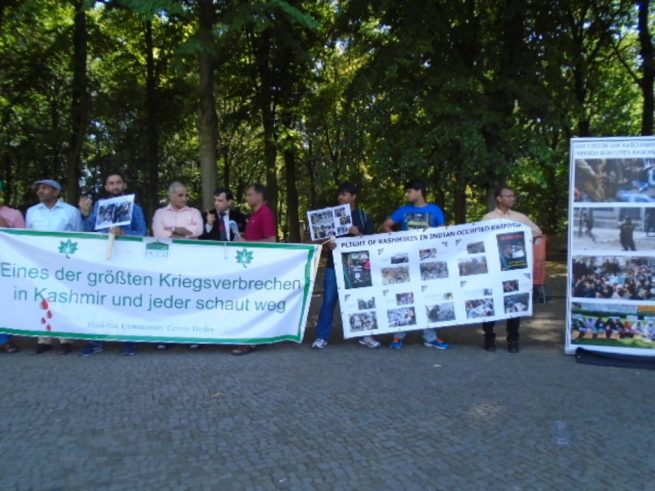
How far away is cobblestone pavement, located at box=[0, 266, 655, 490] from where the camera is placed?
3533mm

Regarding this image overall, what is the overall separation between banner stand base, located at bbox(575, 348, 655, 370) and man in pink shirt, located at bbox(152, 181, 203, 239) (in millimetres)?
4592

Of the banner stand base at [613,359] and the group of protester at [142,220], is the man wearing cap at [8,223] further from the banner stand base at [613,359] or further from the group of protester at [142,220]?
the banner stand base at [613,359]

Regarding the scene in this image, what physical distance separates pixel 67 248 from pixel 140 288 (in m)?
0.92

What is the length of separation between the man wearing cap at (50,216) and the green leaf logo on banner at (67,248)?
0.25 metres

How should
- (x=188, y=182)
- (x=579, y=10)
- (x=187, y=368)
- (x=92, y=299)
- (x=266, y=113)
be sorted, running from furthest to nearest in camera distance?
1. (x=188, y=182)
2. (x=266, y=113)
3. (x=579, y=10)
4. (x=92, y=299)
5. (x=187, y=368)

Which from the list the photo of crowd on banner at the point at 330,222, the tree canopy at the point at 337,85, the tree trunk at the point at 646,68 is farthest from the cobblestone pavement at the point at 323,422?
the tree trunk at the point at 646,68

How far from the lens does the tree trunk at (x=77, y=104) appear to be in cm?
1460

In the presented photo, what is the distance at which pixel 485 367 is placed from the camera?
5988 millimetres

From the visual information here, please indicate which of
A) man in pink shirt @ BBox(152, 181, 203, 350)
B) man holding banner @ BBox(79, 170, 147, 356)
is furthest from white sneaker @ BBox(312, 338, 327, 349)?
man holding banner @ BBox(79, 170, 147, 356)

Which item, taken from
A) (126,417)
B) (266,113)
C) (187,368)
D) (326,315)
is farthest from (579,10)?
(126,417)

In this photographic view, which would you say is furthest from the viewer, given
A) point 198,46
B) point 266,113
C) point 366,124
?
point 266,113

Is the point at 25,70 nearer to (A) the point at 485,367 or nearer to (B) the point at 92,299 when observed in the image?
(B) the point at 92,299

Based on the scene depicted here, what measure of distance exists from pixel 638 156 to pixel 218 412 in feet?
16.4

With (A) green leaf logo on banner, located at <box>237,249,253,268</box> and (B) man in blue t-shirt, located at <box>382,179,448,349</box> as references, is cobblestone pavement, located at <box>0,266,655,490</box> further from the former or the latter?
(A) green leaf logo on banner, located at <box>237,249,253,268</box>
